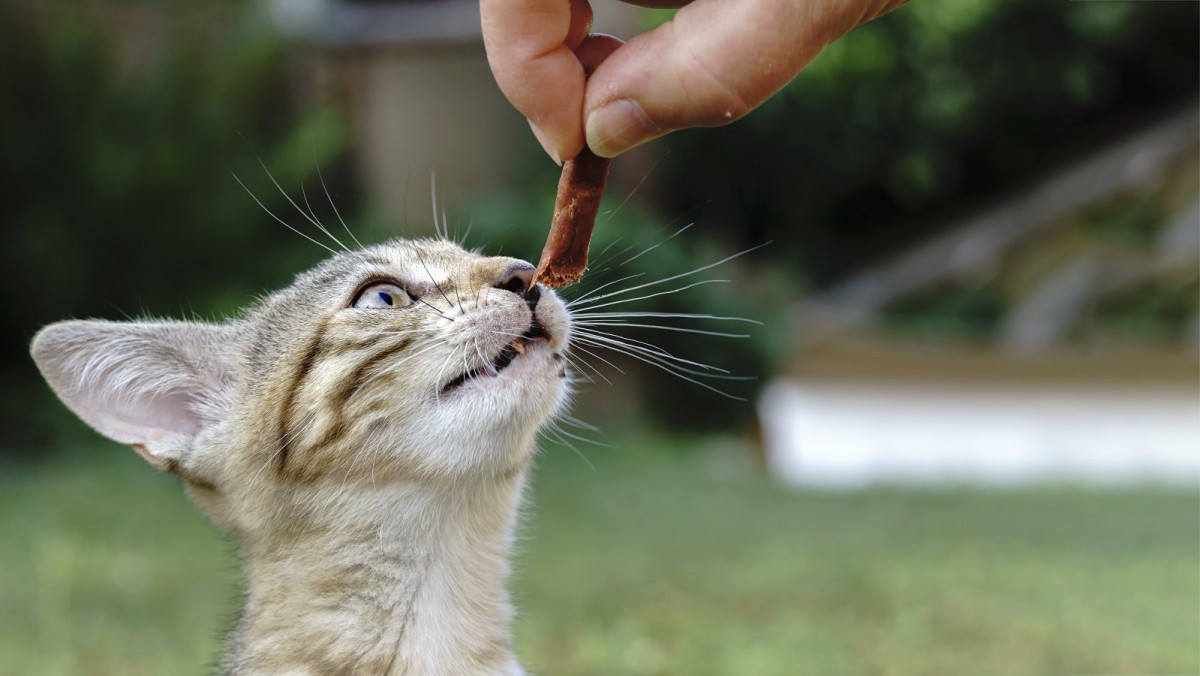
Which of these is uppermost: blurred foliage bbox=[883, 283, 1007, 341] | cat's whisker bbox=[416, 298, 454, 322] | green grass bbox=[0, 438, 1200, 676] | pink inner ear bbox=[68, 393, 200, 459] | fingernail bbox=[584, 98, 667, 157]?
blurred foliage bbox=[883, 283, 1007, 341]

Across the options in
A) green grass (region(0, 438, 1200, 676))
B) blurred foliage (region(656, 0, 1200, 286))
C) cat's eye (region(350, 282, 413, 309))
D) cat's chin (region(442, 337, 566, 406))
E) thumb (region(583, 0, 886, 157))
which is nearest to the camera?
thumb (region(583, 0, 886, 157))

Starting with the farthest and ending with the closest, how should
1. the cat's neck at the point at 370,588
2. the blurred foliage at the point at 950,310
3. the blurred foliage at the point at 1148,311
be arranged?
the blurred foliage at the point at 950,310 → the blurred foliage at the point at 1148,311 → the cat's neck at the point at 370,588

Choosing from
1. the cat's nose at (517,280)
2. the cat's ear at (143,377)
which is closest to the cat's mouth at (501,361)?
the cat's nose at (517,280)

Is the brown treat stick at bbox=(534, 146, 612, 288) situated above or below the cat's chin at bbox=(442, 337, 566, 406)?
above

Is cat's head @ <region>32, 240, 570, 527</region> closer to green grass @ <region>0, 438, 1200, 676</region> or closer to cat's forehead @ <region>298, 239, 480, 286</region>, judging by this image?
cat's forehead @ <region>298, 239, 480, 286</region>

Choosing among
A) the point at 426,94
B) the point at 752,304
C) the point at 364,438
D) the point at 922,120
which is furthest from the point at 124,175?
the point at 922,120

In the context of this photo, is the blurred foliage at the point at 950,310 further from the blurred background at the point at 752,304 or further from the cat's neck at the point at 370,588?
the cat's neck at the point at 370,588

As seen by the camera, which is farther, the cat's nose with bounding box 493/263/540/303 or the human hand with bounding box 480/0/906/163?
the cat's nose with bounding box 493/263/540/303

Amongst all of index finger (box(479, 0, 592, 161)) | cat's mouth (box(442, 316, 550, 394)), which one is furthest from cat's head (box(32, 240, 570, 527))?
index finger (box(479, 0, 592, 161))
